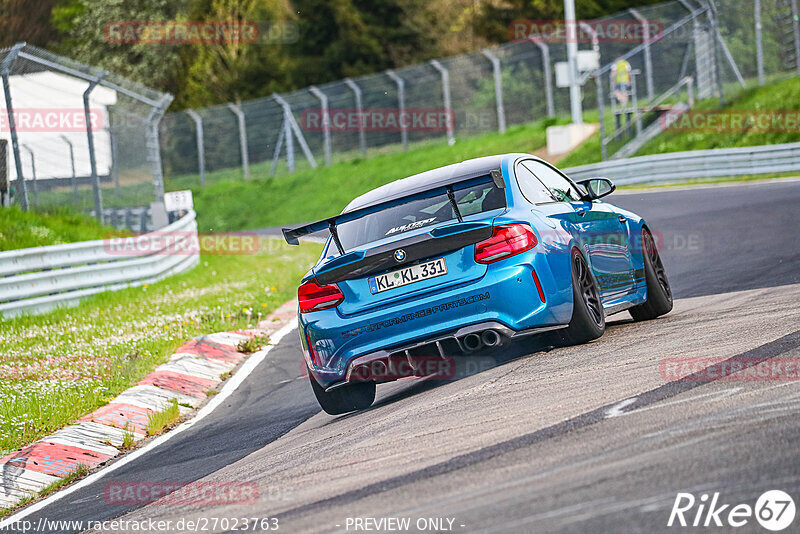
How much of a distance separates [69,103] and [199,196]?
21458 millimetres

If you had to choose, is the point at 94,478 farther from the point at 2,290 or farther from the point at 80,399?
the point at 2,290

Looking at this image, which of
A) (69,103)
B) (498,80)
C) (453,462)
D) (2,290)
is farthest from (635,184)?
(453,462)

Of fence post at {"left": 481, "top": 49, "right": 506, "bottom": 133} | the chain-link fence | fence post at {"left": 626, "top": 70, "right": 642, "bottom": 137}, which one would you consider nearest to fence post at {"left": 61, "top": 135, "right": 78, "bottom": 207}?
the chain-link fence

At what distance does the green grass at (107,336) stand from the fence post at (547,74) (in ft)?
59.7

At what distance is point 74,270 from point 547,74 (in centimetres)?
2385

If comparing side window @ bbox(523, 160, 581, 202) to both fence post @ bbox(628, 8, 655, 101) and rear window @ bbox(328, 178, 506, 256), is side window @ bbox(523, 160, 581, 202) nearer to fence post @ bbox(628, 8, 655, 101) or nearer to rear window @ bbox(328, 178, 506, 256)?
rear window @ bbox(328, 178, 506, 256)

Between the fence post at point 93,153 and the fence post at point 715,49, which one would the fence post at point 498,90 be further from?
the fence post at point 93,153

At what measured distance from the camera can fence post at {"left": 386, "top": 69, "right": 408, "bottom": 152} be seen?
1534 inches

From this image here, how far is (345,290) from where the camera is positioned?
7500 millimetres

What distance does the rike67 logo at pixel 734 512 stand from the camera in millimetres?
3807

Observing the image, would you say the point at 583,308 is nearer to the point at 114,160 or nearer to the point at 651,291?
the point at 651,291

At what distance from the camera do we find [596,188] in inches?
370

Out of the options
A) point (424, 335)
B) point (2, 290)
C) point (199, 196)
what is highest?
point (424, 335)

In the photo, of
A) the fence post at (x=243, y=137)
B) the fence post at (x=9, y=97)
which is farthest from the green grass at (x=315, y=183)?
the fence post at (x=9, y=97)
